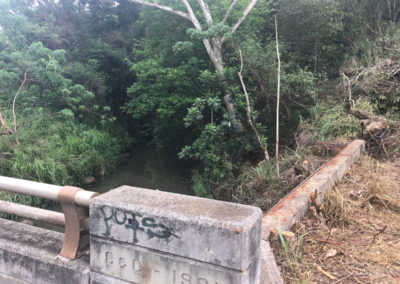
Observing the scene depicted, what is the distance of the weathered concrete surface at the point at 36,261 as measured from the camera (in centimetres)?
207

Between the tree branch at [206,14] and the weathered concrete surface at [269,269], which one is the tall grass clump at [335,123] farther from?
the weathered concrete surface at [269,269]

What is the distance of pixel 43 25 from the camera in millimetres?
13180

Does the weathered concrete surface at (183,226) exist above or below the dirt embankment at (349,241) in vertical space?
above

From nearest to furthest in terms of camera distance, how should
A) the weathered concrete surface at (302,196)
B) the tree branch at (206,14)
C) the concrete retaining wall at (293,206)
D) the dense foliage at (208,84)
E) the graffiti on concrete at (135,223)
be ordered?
the graffiti on concrete at (135,223)
the concrete retaining wall at (293,206)
the weathered concrete surface at (302,196)
the dense foliage at (208,84)
the tree branch at (206,14)

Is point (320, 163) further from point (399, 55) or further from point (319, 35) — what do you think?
point (319, 35)

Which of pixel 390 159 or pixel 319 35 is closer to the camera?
pixel 390 159

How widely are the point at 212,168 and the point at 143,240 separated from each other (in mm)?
6671

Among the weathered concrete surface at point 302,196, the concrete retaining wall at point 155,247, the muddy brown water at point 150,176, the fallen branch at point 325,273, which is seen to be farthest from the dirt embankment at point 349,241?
the muddy brown water at point 150,176

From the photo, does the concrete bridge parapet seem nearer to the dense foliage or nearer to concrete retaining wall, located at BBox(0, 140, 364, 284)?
concrete retaining wall, located at BBox(0, 140, 364, 284)

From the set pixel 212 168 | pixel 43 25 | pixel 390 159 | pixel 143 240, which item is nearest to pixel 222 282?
pixel 143 240

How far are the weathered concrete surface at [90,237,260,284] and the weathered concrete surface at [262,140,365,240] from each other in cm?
108

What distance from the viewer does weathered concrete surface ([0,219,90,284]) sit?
6.81ft

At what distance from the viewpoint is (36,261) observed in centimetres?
217

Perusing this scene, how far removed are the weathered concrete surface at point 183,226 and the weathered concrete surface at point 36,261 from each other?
37cm
